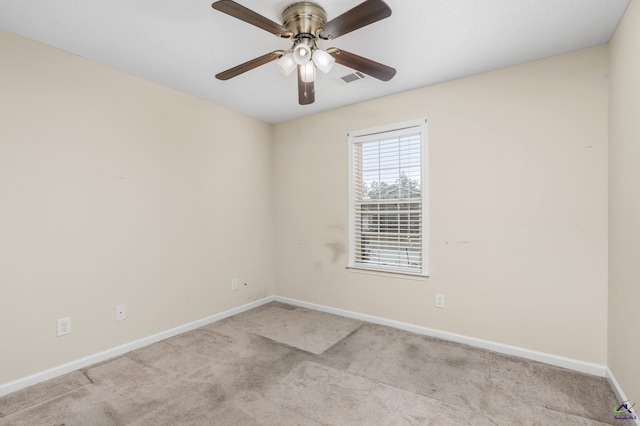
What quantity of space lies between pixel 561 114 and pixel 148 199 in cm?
366

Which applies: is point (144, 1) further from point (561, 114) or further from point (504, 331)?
point (504, 331)

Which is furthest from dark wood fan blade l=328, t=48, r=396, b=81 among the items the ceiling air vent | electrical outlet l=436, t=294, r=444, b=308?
electrical outlet l=436, t=294, r=444, b=308

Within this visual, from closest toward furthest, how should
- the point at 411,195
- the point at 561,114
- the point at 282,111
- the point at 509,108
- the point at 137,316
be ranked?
the point at 561,114
the point at 509,108
the point at 137,316
the point at 411,195
the point at 282,111

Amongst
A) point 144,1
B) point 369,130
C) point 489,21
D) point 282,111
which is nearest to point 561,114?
point 489,21

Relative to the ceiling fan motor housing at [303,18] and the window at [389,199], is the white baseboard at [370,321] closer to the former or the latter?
the window at [389,199]

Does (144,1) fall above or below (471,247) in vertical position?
above

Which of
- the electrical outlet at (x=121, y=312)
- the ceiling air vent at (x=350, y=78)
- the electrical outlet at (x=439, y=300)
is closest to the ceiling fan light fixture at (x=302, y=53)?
the ceiling air vent at (x=350, y=78)

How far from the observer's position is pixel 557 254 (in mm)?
2445

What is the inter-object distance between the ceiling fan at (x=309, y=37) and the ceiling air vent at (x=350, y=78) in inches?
29.2

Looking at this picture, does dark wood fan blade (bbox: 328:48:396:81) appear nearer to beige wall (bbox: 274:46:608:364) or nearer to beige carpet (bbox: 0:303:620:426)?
beige wall (bbox: 274:46:608:364)

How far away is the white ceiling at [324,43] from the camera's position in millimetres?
Answer: 1855

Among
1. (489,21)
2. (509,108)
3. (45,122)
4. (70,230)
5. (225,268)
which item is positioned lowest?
(225,268)

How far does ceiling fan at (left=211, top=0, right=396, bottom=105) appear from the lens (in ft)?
5.17

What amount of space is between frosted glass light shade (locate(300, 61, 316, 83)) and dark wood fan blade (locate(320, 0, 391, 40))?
26 centimetres
